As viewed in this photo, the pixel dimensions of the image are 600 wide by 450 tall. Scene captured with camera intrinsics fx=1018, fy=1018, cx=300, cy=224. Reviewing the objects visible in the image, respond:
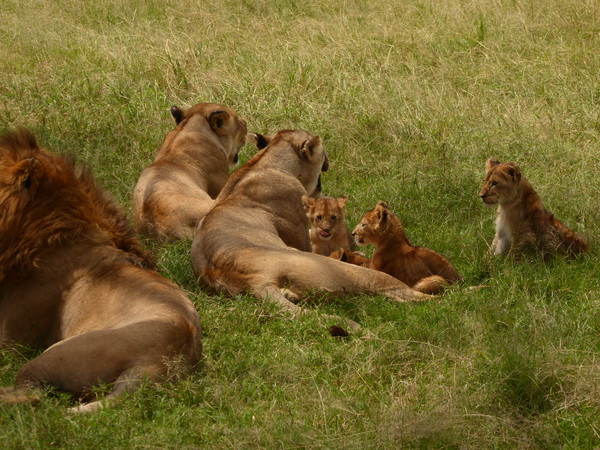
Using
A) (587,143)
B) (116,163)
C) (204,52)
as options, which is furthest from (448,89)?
(116,163)

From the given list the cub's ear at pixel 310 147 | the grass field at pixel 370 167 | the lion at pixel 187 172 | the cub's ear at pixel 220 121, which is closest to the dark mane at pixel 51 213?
the grass field at pixel 370 167

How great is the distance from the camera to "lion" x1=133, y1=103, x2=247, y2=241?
737 cm

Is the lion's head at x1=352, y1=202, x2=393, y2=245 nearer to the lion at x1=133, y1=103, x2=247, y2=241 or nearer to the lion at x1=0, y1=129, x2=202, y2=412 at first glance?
the lion at x1=133, y1=103, x2=247, y2=241

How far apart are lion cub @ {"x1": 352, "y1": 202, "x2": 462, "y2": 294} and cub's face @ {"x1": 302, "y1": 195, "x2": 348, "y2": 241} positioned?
0.23 metres

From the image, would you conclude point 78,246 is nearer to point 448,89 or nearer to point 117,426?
point 117,426

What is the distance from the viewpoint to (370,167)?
8742mm

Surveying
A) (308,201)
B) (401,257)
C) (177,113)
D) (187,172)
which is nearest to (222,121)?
(177,113)

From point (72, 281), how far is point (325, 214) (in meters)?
2.26

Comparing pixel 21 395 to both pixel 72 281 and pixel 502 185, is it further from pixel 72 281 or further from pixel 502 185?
pixel 502 185

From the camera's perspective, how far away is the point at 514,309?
5582 millimetres

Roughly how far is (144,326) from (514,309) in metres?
2.14

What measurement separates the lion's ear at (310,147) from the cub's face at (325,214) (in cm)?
44

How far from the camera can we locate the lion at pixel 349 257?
6.74m

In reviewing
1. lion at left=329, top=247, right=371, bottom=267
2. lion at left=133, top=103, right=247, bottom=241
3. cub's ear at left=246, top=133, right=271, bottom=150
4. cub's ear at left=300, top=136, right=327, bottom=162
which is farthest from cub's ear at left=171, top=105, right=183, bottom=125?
lion at left=329, top=247, right=371, bottom=267
